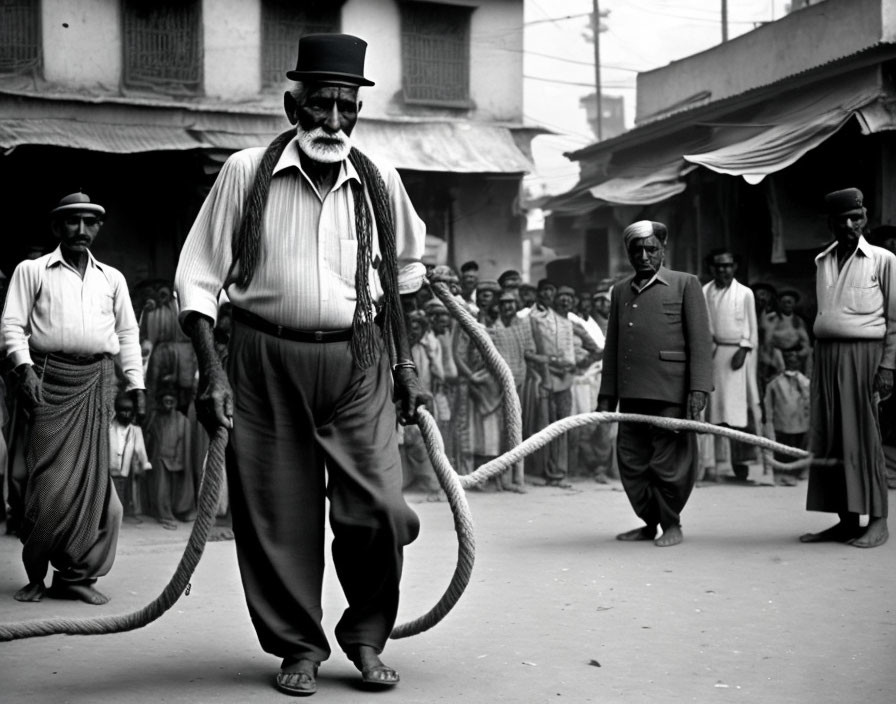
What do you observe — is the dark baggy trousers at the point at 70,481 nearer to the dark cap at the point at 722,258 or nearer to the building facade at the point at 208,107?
the dark cap at the point at 722,258

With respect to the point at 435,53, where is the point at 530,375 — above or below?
below

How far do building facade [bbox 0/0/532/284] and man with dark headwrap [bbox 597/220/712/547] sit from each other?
26.1 feet

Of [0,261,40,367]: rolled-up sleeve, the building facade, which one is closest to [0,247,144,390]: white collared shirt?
[0,261,40,367]: rolled-up sleeve

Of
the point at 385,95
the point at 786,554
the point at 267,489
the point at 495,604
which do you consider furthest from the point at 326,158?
the point at 385,95

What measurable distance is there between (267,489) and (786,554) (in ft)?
13.0

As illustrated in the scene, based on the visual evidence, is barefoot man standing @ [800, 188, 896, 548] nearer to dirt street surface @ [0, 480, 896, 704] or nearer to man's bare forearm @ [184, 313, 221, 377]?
dirt street surface @ [0, 480, 896, 704]

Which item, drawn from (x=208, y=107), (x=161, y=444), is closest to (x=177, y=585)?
(x=161, y=444)

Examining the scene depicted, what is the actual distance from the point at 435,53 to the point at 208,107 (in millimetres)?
3522

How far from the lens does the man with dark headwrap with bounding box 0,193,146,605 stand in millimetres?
5949

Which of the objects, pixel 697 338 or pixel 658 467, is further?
pixel 697 338

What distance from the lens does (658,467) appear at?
7484 millimetres

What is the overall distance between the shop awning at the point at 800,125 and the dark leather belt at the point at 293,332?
9436 mm

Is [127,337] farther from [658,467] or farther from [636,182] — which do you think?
[636,182]

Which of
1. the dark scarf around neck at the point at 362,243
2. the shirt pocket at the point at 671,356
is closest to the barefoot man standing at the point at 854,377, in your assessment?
the shirt pocket at the point at 671,356
